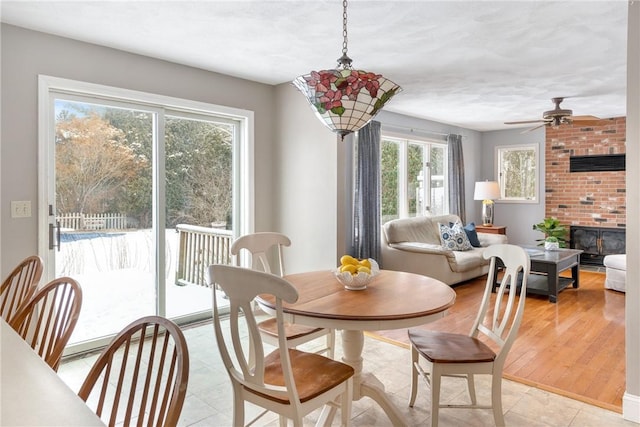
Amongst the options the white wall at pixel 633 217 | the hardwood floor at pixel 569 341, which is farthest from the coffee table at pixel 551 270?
the white wall at pixel 633 217

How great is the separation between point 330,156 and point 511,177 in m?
5.06

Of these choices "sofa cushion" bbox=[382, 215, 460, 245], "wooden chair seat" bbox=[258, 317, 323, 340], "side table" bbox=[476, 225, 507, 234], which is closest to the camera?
"wooden chair seat" bbox=[258, 317, 323, 340]

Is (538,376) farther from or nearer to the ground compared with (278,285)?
nearer to the ground

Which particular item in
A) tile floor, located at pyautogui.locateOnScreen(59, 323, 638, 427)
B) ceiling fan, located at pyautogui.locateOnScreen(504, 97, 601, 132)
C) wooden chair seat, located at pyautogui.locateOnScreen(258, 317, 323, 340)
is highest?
ceiling fan, located at pyautogui.locateOnScreen(504, 97, 601, 132)

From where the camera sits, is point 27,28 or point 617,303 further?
point 617,303

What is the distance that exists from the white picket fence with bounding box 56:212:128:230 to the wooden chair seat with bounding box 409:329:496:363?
8.26ft

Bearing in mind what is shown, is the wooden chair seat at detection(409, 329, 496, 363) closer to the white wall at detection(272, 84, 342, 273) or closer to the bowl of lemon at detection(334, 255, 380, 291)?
the bowl of lemon at detection(334, 255, 380, 291)

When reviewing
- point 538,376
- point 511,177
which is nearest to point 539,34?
point 538,376

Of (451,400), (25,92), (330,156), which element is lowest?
(451,400)

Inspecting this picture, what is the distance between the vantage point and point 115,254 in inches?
141

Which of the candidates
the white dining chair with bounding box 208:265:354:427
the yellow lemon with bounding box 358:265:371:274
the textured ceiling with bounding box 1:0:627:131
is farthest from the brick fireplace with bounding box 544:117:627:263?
the white dining chair with bounding box 208:265:354:427

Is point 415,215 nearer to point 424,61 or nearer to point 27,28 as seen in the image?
point 424,61

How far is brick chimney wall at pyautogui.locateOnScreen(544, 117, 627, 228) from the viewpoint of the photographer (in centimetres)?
671

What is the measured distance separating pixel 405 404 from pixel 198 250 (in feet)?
7.99
